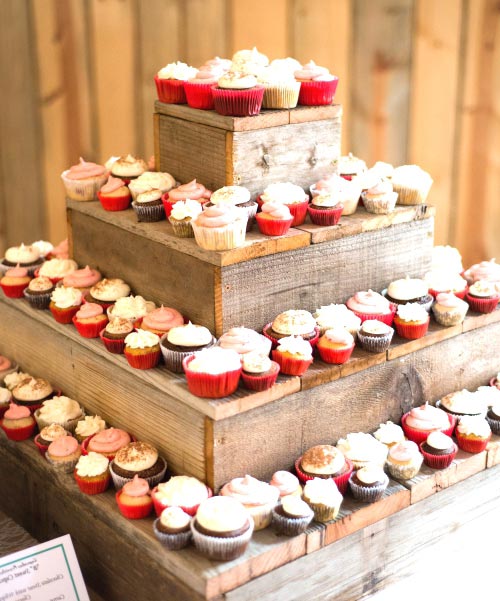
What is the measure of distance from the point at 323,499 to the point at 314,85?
103 centimetres

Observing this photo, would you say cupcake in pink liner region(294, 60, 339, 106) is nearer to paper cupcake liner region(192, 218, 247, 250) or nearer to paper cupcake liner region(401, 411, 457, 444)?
paper cupcake liner region(192, 218, 247, 250)

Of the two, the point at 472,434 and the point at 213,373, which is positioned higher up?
the point at 213,373

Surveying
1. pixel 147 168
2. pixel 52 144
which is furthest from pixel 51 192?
pixel 147 168

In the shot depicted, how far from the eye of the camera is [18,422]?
241 centimetres

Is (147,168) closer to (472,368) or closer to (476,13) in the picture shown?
(472,368)

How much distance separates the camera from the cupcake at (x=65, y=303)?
2373mm

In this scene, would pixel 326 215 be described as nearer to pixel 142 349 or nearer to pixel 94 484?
pixel 142 349

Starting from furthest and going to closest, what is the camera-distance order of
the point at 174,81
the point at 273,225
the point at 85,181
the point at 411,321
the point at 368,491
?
the point at 85,181 → the point at 174,81 → the point at 411,321 → the point at 273,225 → the point at 368,491

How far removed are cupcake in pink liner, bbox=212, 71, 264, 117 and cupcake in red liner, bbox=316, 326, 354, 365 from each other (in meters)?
0.57

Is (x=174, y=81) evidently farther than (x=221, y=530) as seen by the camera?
Yes

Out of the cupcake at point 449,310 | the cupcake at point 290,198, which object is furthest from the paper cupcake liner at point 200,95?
the cupcake at point 449,310

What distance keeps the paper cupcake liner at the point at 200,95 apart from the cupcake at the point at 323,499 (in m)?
0.97

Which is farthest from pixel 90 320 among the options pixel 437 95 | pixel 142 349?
pixel 437 95

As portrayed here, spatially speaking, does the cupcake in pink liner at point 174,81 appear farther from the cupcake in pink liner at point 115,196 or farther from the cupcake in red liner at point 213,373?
the cupcake in red liner at point 213,373
